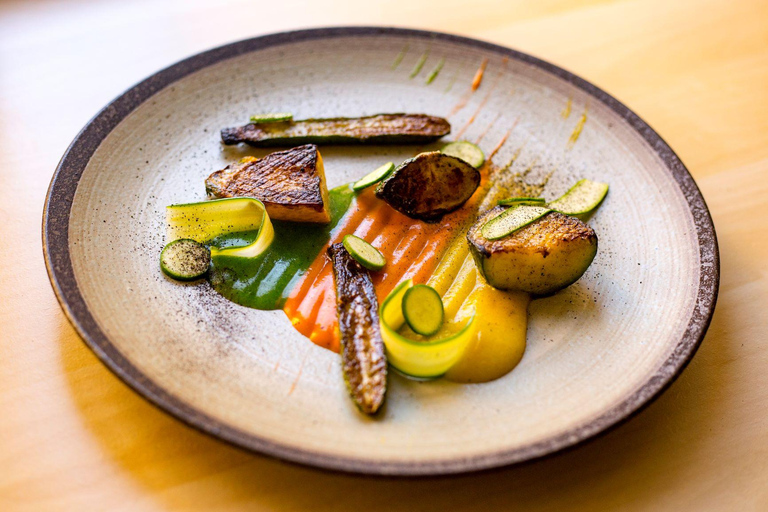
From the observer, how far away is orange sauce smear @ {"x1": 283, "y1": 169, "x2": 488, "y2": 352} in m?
2.23

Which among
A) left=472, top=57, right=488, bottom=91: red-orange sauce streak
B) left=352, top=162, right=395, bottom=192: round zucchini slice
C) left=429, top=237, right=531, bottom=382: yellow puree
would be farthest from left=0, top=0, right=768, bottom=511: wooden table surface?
left=352, top=162, right=395, bottom=192: round zucchini slice

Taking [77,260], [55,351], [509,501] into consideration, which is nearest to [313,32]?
[77,260]

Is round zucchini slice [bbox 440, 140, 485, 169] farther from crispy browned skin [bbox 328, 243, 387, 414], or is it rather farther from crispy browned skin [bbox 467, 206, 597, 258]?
crispy browned skin [bbox 328, 243, 387, 414]

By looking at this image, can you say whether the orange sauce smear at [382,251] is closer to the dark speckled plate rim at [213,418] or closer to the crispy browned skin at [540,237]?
the crispy browned skin at [540,237]

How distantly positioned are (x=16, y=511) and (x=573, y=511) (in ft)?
5.42

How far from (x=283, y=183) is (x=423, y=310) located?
858 millimetres

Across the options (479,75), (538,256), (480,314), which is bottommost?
(480,314)

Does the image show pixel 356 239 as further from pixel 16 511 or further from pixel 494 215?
pixel 16 511

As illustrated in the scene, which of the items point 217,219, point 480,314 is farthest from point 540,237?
point 217,219

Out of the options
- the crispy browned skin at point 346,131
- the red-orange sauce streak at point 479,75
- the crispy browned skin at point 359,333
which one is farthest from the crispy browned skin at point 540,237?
the red-orange sauce streak at point 479,75

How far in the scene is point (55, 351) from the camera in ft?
7.06

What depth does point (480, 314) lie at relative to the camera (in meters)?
2.25

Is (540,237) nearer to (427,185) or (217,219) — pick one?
(427,185)

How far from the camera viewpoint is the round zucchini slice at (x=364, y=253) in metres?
2.39
